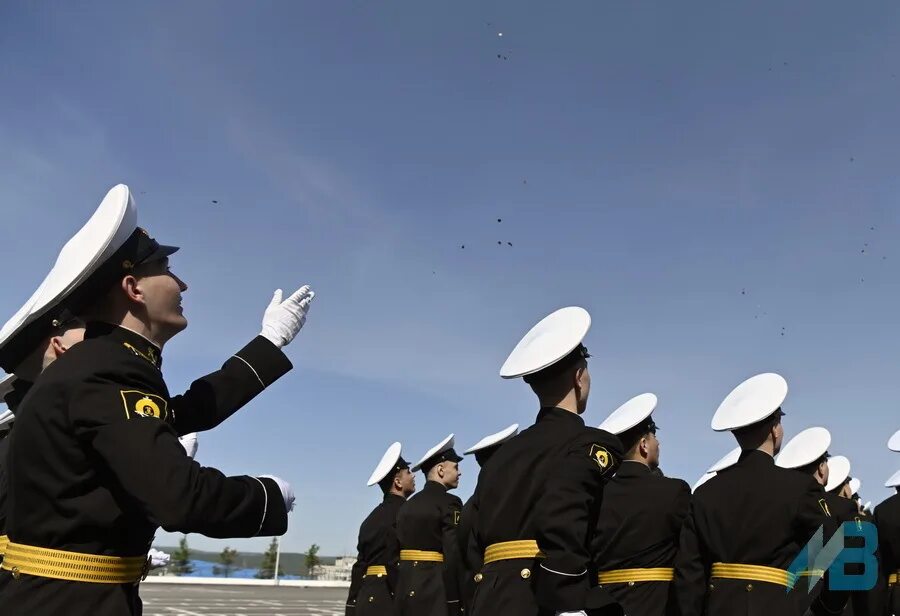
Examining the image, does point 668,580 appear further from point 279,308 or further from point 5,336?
point 5,336

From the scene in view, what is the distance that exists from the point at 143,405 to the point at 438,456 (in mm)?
9185

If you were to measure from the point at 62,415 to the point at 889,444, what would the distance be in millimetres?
10986

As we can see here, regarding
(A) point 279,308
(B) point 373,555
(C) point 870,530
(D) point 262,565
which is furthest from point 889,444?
(D) point 262,565

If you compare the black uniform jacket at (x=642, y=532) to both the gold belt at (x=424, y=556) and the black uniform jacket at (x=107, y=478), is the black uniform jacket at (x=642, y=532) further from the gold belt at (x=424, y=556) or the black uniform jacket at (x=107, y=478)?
the black uniform jacket at (x=107, y=478)

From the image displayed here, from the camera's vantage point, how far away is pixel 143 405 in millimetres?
3039

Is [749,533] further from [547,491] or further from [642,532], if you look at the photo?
[547,491]

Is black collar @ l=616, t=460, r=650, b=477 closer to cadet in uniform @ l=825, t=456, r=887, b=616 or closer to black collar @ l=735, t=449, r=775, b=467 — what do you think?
black collar @ l=735, t=449, r=775, b=467

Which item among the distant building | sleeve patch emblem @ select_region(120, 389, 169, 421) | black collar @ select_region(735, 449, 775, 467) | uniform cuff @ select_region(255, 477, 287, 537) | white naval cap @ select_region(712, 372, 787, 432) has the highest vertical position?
the distant building

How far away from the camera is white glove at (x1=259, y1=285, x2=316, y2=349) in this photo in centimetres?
455

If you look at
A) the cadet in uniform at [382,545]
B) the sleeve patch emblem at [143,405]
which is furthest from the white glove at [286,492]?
the cadet in uniform at [382,545]

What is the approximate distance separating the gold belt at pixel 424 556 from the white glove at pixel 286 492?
7.92 m

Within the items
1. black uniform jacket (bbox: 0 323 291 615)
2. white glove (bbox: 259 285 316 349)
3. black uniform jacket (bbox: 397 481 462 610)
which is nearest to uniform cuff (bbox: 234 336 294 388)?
white glove (bbox: 259 285 316 349)

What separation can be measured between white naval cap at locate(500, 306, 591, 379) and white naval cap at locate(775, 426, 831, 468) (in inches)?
Answer: 244

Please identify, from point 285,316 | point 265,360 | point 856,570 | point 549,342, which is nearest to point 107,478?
point 265,360
